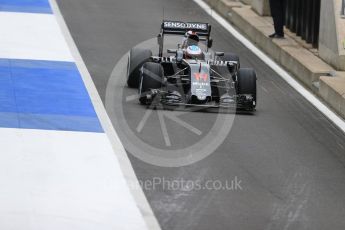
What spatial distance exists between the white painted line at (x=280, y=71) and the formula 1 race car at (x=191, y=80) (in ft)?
4.84

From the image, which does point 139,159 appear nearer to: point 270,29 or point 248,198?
point 248,198

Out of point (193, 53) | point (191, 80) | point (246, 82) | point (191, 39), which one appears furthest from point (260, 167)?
point (191, 39)

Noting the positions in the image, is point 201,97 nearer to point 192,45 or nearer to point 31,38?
point 192,45

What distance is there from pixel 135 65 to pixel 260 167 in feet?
15.1

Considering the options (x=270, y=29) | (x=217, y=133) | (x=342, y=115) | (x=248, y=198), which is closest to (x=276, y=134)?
(x=217, y=133)

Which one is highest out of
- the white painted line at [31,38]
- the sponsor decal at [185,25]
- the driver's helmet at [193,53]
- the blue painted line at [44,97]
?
the sponsor decal at [185,25]

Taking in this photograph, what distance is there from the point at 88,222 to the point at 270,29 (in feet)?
43.3

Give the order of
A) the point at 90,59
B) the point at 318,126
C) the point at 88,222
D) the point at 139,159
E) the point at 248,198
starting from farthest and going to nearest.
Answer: the point at 90,59 < the point at 318,126 < the point at 139,159 < the point at 248,198 < the point at 88,222

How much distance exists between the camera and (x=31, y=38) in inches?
898

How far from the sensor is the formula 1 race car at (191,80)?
17.3m

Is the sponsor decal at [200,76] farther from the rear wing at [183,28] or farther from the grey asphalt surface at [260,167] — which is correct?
the rear wing at [183,28]

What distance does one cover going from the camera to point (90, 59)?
21.1 metres

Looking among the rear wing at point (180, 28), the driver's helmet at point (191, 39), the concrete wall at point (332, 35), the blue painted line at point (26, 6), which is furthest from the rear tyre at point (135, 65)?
the blue painted line at point (26, 6)

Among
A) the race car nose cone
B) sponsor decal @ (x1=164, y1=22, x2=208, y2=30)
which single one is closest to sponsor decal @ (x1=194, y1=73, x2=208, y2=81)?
the race car nose cone
